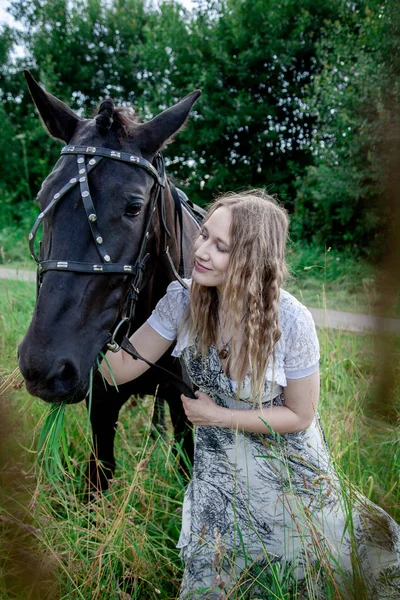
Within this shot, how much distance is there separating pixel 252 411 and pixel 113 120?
4.18ft

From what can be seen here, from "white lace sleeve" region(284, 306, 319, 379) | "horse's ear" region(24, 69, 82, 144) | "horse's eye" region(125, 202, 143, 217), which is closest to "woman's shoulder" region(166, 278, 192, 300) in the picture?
"horse's eye" region(125, 202, 143, 217)

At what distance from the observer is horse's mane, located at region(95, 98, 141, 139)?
6.04ft

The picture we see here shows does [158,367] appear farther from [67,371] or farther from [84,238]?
[84,238]

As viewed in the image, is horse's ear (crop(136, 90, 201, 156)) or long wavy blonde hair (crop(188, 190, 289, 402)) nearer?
long wavy blonde hair (crop(188, 190, 289, 402))

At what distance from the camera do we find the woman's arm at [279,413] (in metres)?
1.78

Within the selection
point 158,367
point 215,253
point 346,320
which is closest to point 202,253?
point 215,253

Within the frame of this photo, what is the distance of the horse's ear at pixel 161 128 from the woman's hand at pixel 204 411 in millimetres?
1045

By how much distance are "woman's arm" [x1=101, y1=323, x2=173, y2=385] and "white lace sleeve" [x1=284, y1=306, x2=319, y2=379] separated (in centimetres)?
52

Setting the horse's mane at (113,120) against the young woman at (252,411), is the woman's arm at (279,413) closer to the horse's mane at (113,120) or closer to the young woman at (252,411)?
the young woman at (252,411)

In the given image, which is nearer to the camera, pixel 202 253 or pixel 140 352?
pixel 202 253

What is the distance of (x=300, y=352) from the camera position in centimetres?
178

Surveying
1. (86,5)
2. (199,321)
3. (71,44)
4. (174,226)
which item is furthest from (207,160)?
(199,321)

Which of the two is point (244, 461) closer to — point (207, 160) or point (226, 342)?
point (226, 342)

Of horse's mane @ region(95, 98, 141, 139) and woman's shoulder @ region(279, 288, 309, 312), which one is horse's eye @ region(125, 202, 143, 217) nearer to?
horse's mane @ region(95, 98, 141, 139)
